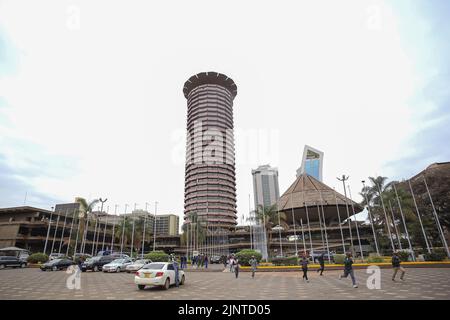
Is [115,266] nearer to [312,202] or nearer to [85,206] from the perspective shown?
[85,206]

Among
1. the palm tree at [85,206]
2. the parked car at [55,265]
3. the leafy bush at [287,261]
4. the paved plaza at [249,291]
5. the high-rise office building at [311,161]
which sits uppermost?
the high-rise office building at [311,161]

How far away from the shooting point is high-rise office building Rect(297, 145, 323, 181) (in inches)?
5556

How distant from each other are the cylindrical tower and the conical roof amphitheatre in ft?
125

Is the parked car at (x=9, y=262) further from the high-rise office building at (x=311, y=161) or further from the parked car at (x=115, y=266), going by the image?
the high-rise office building at (x=311, y=161)

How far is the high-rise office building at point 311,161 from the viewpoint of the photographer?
141125 mm

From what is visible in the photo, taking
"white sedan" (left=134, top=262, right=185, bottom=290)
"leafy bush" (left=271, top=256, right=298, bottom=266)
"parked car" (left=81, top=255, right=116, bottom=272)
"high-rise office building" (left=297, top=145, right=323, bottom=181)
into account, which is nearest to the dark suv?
"parked car" (left=81, top=255, right=116, bottom=272)

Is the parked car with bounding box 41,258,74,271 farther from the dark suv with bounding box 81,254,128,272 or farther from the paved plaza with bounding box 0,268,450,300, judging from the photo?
the paved plaza with bounding box 0,268,450,300

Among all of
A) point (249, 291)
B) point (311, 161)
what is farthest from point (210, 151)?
point (249, 291)

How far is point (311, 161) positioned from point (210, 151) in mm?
55790

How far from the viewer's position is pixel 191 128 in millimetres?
137750

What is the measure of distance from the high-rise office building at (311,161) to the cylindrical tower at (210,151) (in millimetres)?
39527

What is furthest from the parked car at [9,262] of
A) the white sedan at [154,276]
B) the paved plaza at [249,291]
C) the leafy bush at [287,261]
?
the leafy bush at [287,261]

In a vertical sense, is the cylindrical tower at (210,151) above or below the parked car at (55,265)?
above

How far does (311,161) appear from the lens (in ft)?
470
